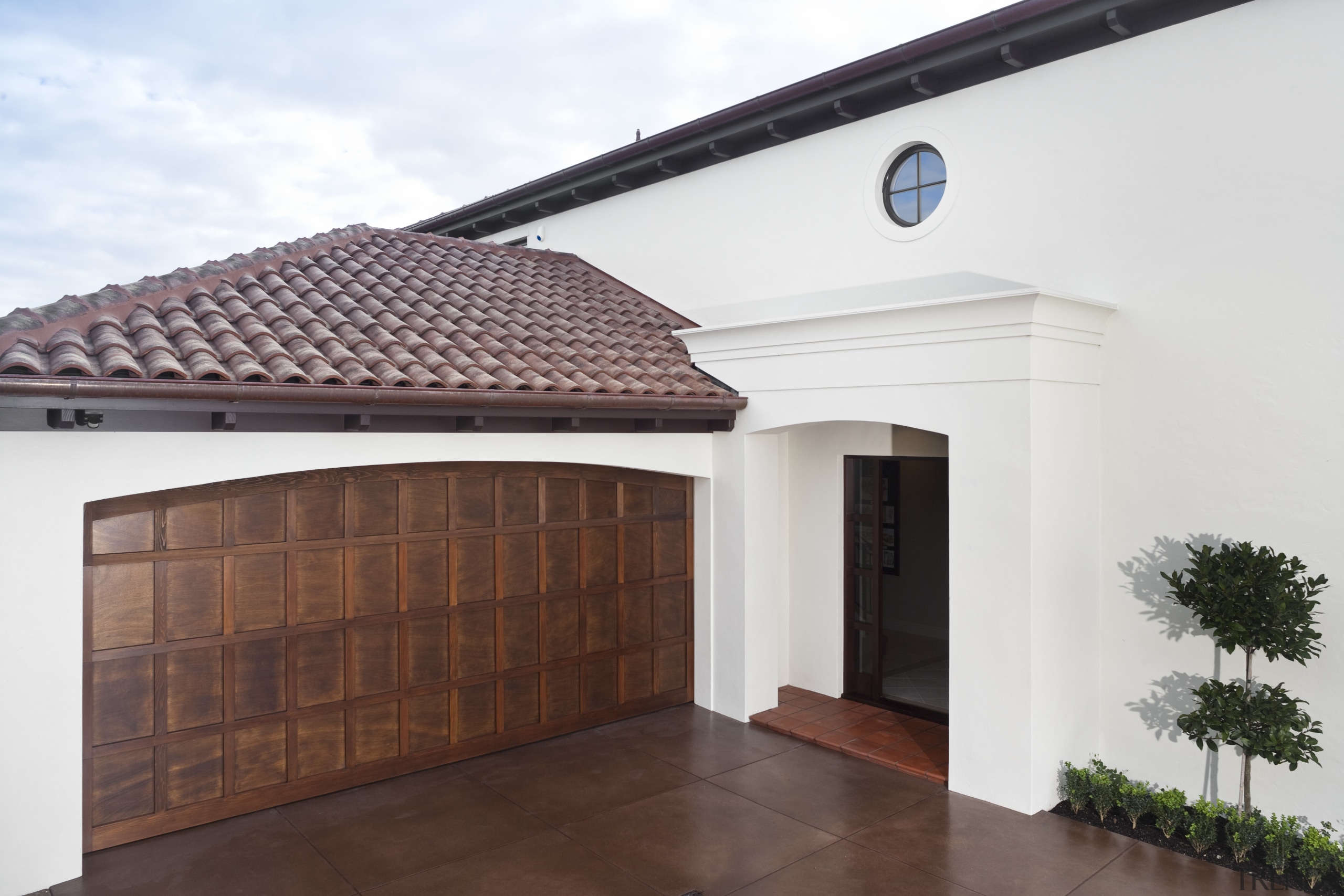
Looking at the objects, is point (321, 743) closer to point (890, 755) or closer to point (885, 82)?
point (890, 755)

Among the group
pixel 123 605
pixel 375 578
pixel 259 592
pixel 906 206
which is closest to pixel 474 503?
pixel 375 578

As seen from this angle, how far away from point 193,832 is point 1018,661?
6.74 m

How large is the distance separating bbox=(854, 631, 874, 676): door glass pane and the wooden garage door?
6.74 feet

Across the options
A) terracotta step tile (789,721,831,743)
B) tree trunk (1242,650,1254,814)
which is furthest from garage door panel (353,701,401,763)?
tree trunk (1242,650,1254,814)

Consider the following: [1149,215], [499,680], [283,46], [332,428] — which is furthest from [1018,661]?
[283,46]

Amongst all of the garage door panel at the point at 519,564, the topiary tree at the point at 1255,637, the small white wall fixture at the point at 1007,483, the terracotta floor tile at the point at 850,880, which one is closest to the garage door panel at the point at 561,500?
the garage door panel at the point at 519,564

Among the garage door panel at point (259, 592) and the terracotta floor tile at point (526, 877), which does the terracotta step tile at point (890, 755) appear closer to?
the terracotta floor tile at point (526, 877)

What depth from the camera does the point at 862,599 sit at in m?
9.63

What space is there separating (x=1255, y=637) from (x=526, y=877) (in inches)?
216

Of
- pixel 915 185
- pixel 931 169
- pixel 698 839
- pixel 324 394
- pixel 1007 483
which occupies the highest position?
pixel 931 169

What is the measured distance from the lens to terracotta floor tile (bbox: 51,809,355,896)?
5.47 meters

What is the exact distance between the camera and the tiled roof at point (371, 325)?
5789mm

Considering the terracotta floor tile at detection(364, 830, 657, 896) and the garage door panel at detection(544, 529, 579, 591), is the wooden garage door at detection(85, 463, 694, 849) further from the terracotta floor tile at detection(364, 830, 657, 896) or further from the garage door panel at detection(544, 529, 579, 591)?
the terracotta floor tile at detection(364, 830, 657, 896)

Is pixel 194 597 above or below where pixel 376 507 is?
below
